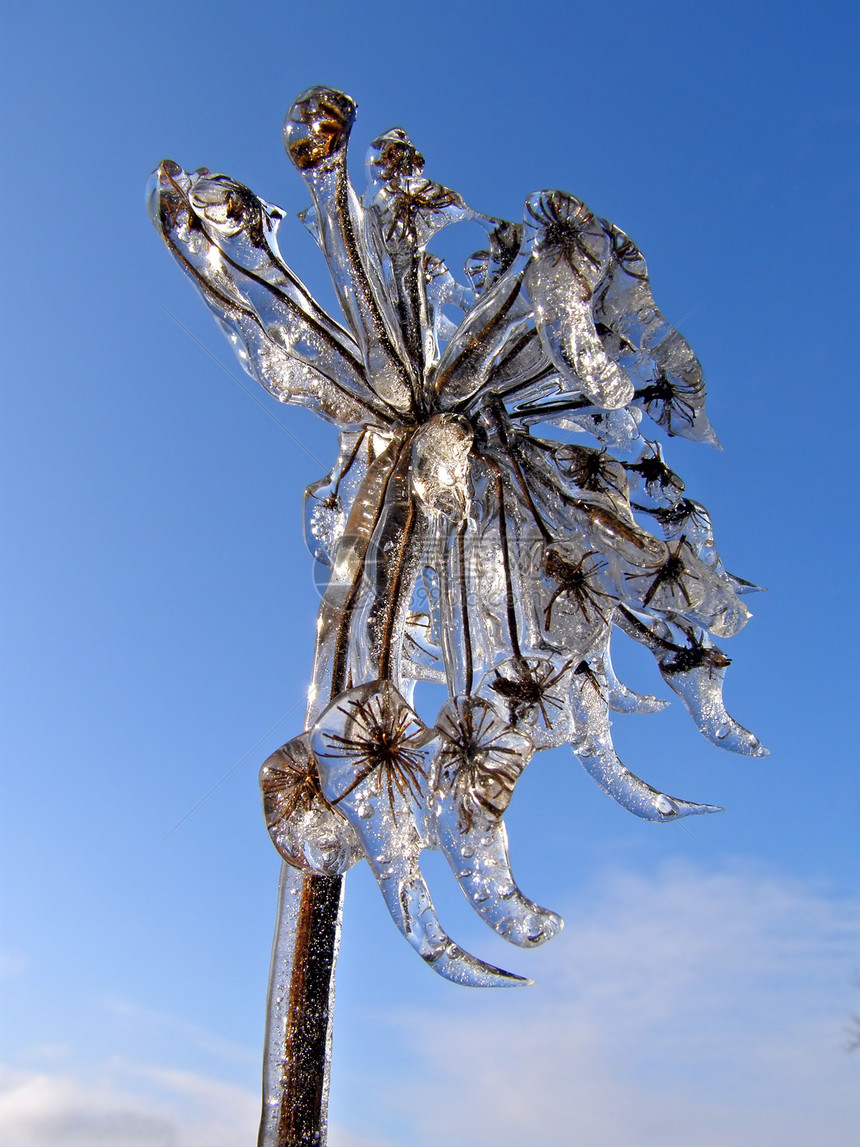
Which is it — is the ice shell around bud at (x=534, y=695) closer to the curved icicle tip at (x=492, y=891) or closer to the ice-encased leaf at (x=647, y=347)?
the curved icicle tip at (x=492, y=891)

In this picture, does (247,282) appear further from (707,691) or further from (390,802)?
(707,691)

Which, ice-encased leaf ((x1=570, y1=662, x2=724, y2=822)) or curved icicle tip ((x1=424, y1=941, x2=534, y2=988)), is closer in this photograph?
curved icicle tip ((x1=424, y1=941, x2=534, y2=988))

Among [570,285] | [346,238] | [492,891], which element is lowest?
[492,891]

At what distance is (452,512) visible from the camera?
2.19 meters

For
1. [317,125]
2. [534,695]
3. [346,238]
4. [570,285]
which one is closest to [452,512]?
[534,695]

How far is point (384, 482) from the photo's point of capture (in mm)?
2244

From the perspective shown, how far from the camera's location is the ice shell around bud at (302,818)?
186cm

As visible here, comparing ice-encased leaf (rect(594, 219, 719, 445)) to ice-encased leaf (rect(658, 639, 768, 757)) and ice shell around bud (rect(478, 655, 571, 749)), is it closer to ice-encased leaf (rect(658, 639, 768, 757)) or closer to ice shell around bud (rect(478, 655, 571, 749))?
ice-encased leaf (rect(658, 639, 768, 757))

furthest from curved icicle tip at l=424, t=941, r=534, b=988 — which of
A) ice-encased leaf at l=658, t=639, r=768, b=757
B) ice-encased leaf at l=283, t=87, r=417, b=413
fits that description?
ice-encased leaf at l=283, t=87, r=417, b=413

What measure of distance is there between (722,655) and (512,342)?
3.27ft

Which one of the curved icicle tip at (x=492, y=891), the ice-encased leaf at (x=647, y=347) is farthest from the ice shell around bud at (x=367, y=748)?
the ice-encased leaf at (x=647, y=347)

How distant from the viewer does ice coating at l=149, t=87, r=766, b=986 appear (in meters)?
1.78

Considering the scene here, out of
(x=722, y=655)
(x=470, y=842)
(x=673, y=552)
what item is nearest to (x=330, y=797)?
(x=470, y=842)

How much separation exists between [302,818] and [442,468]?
Result: 0.89 meters
